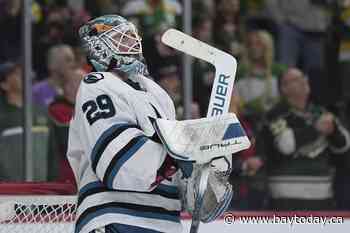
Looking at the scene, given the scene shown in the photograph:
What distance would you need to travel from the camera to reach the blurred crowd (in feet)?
19.4

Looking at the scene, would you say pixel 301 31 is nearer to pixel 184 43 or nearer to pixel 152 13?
pixel 152 13

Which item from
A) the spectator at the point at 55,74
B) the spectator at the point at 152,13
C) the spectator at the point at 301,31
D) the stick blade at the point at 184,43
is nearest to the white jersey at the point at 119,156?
the stick blade at the point at 184,43

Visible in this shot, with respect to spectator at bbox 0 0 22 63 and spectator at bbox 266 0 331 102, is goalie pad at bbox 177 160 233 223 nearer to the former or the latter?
spectator at bbox 0 0 22 63

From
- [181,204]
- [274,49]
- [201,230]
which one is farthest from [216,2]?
[181,204]

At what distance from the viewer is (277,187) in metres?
6.00

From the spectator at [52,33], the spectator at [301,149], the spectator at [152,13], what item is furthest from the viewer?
the spectator at [152,13]

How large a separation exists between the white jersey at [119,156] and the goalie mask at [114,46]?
0.05m

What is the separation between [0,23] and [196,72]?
1092mm

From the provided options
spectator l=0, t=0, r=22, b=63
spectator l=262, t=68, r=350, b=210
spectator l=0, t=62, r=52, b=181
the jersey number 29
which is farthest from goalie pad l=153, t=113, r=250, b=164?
spectator l=0, t=0, r=22, b=63

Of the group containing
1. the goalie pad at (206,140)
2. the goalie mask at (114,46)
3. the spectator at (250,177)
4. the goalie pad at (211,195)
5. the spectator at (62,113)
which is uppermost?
the goalie mask at (114,46)

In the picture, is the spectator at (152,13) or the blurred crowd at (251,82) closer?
the blurred crowd at (251,82)

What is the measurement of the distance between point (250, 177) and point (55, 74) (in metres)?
1.14

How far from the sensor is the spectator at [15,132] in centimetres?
570

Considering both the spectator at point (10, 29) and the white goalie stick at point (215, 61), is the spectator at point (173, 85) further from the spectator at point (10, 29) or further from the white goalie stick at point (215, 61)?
the white goalie stick at point (215, 61)
